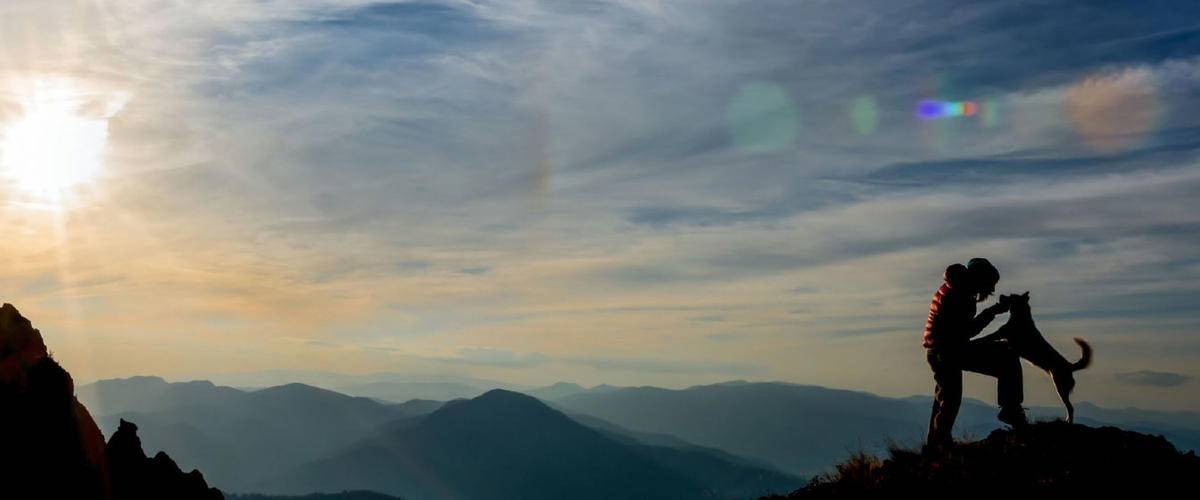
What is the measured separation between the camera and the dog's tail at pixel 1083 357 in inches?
527

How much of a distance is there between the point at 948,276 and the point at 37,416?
17764mm

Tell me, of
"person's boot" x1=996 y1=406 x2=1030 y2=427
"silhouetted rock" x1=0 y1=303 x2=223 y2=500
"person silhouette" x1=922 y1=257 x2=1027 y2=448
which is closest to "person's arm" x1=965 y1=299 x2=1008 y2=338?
"person silhouette" x1=922 y1=257 x2=1027 y2=448

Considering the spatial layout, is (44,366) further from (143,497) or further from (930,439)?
(930,439)

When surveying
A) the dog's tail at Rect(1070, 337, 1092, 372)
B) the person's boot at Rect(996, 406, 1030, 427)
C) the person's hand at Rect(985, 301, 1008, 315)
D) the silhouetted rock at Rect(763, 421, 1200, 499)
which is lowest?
the silhouetted rock at Rect(763, 421, 1200, 499)

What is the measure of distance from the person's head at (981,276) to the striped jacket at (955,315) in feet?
0.36

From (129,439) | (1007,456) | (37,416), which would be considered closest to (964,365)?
(1007,456)

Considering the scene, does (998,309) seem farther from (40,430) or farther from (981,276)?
(40,430)

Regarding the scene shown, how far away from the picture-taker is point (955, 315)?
13617mm

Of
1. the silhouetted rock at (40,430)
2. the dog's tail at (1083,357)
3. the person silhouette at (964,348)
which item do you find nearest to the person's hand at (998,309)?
the person silhouette at (964,348)

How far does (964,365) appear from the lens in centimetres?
1369

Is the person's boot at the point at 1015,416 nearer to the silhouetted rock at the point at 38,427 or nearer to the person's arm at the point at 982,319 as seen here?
the person's arm at the point at 982,319

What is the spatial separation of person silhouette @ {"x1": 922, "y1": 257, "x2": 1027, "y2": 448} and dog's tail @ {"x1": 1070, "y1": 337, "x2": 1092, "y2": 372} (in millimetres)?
982

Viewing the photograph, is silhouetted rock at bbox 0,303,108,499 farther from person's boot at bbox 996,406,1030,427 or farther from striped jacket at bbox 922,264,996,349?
person's boot at bbox 996,406,1030,427

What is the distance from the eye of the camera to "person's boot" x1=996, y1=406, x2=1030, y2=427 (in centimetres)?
1332
